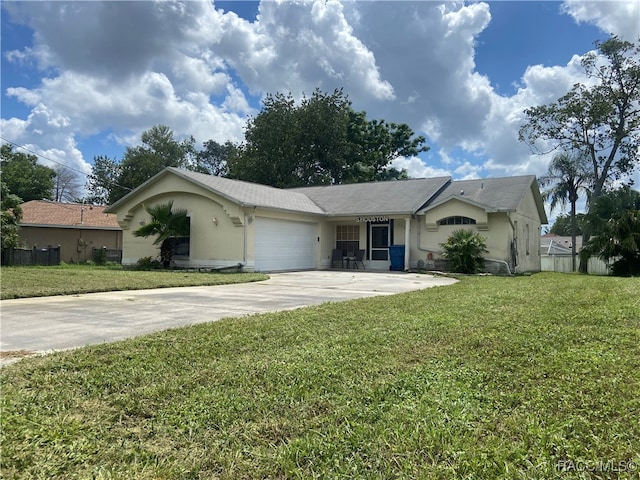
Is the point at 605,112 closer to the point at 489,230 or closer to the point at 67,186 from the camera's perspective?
the point at 489,230

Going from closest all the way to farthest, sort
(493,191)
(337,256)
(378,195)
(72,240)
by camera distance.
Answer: (493,191)
(337,256)
(378,195)
(72,240)

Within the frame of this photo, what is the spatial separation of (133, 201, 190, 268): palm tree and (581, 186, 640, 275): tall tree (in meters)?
16.8

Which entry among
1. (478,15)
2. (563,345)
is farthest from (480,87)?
(563,345)

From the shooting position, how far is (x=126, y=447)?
252 cm

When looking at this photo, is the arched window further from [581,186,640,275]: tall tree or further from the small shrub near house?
the small shrub near house

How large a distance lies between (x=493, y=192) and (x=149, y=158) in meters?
33.9

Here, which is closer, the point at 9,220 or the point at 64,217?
the point at 9,220

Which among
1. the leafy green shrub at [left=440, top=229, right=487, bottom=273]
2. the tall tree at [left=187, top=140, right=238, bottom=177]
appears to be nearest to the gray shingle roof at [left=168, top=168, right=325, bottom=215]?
the leafy green shrub at [left=440, top=229, right=487, bottom=273]

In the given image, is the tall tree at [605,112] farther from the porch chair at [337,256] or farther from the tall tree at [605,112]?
the porch chair at [337,256]

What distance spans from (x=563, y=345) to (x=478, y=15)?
517 inches

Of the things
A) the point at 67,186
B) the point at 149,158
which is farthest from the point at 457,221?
the point at 67,186

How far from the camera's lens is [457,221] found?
18312 millimetres

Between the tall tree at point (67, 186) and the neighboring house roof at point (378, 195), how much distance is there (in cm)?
3987

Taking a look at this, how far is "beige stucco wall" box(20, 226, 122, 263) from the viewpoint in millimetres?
25109
